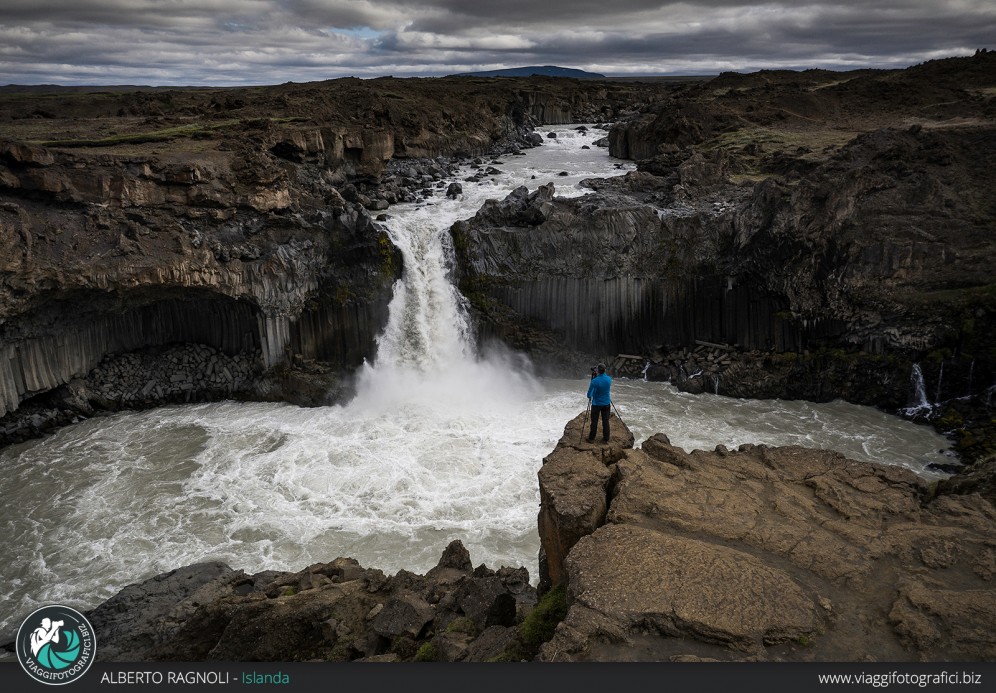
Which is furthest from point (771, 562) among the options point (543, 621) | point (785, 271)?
point (785, 271)

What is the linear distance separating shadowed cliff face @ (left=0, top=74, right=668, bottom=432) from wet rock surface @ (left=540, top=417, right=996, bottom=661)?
16062 millimetres

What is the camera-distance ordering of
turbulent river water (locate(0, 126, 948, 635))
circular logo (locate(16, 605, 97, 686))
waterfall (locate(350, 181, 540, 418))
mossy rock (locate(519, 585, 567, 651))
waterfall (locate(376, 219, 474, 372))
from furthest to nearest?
waterfall (locate(376, 219, 474, 372))
waterfall (locate(350, 181, 540, 418))
turbulent river water (locate(0, 126, 948, 635))
mossy rock (locate(519, 585, 567, 651))
circular logo (locate(16, 605, 97, 686))

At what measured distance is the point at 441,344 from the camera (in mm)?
25984

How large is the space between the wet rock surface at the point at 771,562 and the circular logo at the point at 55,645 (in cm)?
596

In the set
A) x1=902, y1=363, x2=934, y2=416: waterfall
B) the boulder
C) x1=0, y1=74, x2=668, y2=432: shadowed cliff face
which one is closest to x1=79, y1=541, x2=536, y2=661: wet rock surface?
the boulder

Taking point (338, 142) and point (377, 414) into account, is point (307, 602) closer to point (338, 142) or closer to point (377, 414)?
point (377, 414)

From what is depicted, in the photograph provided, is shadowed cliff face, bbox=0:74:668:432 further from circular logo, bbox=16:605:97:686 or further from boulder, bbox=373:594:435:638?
circular logo, bbox=16:605:97:686

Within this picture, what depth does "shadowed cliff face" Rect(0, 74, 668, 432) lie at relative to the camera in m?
21.5

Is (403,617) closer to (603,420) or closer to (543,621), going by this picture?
(543,621)

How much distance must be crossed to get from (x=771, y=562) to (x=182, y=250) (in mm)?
20776

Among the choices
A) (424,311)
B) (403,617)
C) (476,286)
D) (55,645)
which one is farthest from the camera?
(476,286)

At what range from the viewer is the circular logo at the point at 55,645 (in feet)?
27.1

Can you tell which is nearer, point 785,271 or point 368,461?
point 368,461

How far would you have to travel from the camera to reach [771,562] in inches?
352
